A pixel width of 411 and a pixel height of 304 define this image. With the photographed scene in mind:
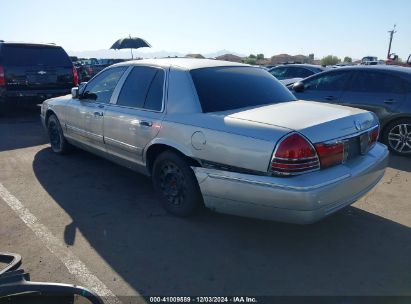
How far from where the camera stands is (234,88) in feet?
13.5

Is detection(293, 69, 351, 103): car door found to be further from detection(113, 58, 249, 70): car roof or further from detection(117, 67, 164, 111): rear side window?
detection(117, 67, 164, 111): rear side window

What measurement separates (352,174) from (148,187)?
2636 millimetres

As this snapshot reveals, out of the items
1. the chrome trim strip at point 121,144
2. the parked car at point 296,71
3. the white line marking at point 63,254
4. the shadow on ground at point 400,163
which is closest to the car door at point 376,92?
the shadow on ground at point 400,163

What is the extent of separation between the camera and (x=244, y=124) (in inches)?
132

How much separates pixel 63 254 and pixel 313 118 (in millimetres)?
2471

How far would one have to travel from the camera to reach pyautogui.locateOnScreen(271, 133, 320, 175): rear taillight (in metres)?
3.11

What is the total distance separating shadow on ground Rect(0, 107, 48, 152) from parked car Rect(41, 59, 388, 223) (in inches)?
118

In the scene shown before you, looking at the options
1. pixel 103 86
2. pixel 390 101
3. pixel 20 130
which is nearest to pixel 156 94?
pixel 103 86

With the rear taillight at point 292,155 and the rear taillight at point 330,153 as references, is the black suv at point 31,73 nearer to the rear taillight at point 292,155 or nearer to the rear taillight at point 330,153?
the rear taillight at point 292,155

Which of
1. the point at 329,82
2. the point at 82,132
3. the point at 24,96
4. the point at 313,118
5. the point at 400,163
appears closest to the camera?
the point at 313,118

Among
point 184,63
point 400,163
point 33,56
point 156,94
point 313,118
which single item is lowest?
point 400,163

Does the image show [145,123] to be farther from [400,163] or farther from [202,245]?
[400,163]

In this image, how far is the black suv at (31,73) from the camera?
884cm

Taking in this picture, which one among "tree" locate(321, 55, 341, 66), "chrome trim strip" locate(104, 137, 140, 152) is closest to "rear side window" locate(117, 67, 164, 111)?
"chrome trim strip" locate(104, 137, 140, 152)
